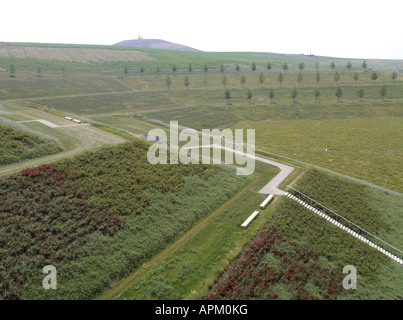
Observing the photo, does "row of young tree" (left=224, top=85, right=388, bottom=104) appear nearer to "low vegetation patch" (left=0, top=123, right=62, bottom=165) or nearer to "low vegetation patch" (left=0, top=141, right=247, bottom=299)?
"low vegetation patch" (left=0, top=141, right=247, bottom=299)

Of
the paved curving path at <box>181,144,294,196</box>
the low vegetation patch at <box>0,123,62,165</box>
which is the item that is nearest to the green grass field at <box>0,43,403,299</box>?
the paved curving path at <box>181,144,294,196</box>

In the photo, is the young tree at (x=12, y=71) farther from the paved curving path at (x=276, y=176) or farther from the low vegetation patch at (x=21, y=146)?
the paved curving path at (x=276, y=176)

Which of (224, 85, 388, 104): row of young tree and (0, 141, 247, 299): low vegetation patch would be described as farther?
(224, 85, 388, 104): row of young tree

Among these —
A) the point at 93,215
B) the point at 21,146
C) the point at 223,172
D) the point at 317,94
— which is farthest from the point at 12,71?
the point at 317,94

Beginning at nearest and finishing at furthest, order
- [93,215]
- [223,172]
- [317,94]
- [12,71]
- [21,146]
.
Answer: [93,215] < [21,146] < [223,172] < [317,94] < [12,71]

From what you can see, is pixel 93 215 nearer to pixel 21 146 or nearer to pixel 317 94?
pixel 21 146

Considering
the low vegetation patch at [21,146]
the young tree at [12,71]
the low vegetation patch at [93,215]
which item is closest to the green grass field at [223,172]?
the low vegetation patch at [93,215]

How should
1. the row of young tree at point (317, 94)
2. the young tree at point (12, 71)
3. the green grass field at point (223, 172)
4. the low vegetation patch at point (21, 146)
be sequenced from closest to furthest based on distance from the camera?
the green grass field at point (223, 172) < the low vegetation patch at point (21, 146) < the row of young tree at point (317, 94) < the young tree at point (12, 71)

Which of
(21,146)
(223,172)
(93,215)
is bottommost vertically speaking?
(223,172)

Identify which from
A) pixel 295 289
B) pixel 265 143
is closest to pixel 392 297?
pixel 295 289

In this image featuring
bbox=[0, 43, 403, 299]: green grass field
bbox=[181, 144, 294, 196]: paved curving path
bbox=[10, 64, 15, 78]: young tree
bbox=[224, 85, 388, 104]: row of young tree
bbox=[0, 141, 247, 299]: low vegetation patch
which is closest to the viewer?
bbox=[0, 141, 247, 299]: low vegetation patch
